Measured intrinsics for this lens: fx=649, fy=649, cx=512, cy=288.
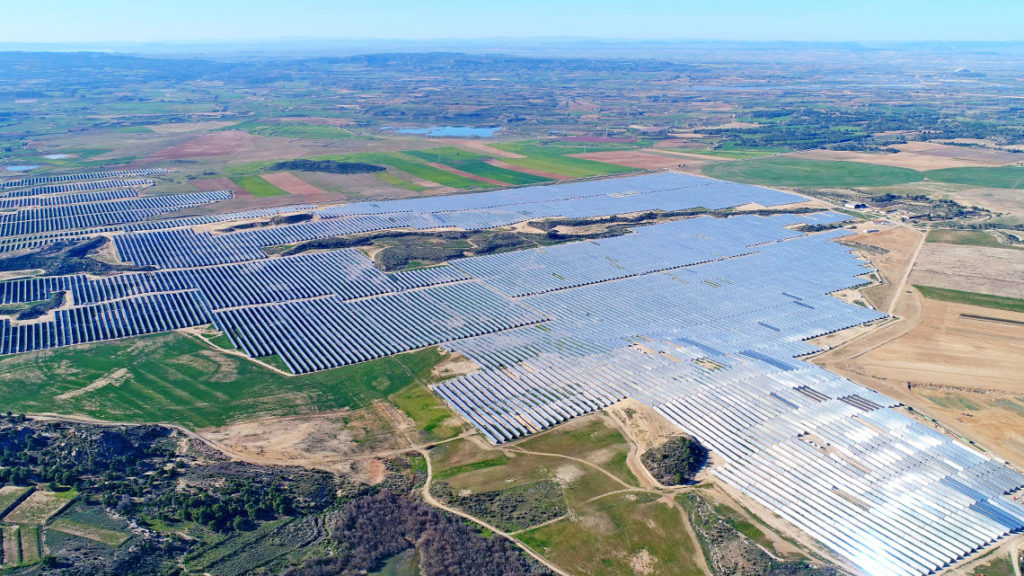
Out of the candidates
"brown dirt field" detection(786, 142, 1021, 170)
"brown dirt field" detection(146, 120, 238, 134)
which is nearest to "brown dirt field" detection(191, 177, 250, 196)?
"brown dirt field" detection(146, 120, 238, 134)

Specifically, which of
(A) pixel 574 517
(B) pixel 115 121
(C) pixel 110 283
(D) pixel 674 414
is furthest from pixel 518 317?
(B) pixel 115 121

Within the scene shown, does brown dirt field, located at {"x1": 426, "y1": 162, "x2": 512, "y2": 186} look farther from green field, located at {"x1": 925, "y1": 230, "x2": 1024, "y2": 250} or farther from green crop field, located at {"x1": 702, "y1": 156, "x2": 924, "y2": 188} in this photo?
green field, located at {"x1": 925, "y1": 230, "x2": 1024, "y2": 250}

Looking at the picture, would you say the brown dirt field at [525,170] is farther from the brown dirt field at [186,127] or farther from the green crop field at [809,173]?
the brown dirt field at [186,127]

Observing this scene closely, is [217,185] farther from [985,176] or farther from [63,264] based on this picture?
[985,176]

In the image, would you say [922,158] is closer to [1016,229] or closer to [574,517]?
[1016,229]

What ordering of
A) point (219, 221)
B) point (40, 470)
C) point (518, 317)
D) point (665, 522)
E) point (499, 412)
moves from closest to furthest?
point (665, 522), point (40, 470), point (499, 412), point (518, 317), point (219, 221)
